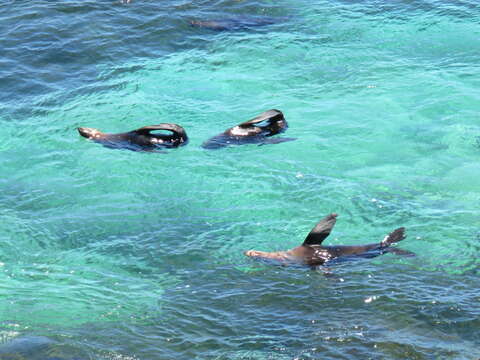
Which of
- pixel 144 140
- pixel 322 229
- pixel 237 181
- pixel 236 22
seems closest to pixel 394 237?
pixel 322 229

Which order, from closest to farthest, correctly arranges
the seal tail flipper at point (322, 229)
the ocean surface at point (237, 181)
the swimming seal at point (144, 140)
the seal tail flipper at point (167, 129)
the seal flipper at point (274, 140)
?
the ocean surface at point (237, 181) < the seal tail flipper at point (322, 229) < the seal tail flipper at point (167, 129) < the seal flipper at point (274, 140) < the swimming seal at point (144, 140)

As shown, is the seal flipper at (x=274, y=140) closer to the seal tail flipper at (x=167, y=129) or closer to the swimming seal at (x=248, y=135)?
the swimming seal at (x=248, y=135)

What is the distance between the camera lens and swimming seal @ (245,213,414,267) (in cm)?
789

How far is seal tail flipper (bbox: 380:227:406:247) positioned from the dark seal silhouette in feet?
29.7

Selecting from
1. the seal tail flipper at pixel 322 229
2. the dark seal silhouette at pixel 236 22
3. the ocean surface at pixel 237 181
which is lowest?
the ocean surface at pixel 237 181

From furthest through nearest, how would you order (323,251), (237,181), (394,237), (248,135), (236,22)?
1. (236,22)
2. (248,135)
3. (237,181)
4. (394,237)
5. (323,251)

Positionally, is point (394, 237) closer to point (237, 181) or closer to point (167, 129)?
point (237, 181)

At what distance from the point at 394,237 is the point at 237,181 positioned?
9.70 ft

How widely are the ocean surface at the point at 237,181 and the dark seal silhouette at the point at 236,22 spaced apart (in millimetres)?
127

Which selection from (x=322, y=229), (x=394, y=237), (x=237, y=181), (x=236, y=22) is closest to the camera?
(x=322, y=229)

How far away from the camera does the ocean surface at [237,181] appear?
7.09m

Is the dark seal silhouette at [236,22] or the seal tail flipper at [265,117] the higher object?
the dark seal silhouette at [236,22]

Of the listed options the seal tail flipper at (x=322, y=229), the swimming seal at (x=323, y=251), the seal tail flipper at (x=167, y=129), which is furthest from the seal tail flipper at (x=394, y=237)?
the seal tail flipper at (x=167, y=129)

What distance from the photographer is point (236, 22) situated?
16.4 m
